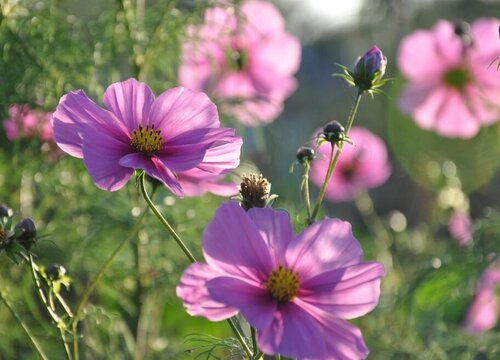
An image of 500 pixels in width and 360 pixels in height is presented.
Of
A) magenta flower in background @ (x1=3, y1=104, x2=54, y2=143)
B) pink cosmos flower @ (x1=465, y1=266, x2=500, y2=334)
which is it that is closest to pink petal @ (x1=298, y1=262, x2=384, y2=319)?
magenta flower in background @ (x1=3, y1=104, x2=54, y2=143)

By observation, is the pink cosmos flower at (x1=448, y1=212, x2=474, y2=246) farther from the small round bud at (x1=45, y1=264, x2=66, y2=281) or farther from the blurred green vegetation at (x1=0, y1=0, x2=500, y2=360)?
the small round bud at (x1=45, y1=264, x2=66, y2=281)

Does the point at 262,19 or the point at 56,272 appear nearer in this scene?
the point at 56,272

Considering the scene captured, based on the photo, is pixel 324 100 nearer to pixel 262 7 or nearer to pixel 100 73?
pixel 262 7

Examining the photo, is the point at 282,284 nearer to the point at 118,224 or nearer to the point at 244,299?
the point at 244,299

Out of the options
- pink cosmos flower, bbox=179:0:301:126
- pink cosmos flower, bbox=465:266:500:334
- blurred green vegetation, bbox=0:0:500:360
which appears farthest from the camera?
pink cosmos flower, bbox=465:266:500:334

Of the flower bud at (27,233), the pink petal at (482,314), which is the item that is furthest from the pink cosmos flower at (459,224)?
the flower bud at (27,233)

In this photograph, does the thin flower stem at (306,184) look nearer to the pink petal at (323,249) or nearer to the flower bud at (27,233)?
the pink petal at (323,249)

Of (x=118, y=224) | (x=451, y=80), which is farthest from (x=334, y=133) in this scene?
(x=451, y=80)
